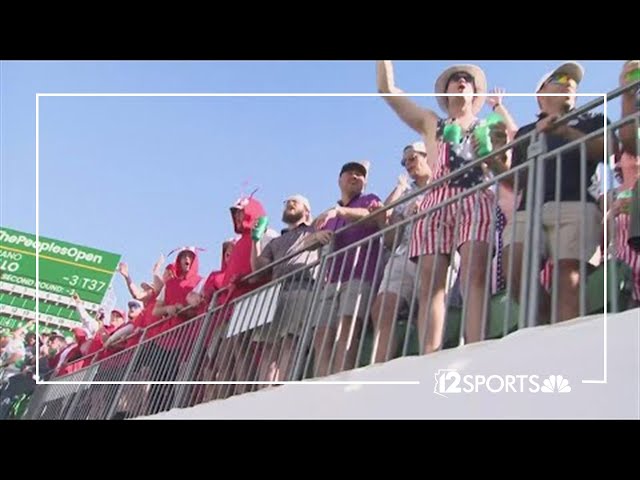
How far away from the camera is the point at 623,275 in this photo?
8.36 feet

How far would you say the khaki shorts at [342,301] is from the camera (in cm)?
321

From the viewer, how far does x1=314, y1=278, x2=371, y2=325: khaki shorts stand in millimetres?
3205

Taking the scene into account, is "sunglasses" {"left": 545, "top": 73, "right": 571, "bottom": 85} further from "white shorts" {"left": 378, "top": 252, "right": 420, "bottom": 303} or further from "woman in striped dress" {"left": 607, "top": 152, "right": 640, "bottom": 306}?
"white shorts" {"left": 378, "top": 252, "right": 420, "bottom": 303}

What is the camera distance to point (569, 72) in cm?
302

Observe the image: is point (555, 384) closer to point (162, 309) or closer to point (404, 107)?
point (404, 107)

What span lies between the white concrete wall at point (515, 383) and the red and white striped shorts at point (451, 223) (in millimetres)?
363

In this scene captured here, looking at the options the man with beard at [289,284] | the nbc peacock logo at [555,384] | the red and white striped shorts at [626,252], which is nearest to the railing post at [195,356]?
the man with beard at [289,284]

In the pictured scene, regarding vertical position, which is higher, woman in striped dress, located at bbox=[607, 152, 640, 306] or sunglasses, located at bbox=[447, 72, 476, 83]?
sunglasses, located at bbox=[447, 72, 476, 83]

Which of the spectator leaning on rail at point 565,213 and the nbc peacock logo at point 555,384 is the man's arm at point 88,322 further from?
the nbc peacock logo at point 555,384

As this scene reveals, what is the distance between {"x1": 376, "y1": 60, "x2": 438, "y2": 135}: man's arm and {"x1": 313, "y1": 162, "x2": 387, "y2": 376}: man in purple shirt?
29 cm

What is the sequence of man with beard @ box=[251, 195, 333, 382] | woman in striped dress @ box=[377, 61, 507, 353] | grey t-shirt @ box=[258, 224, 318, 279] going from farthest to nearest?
grey t-shirt @ box=[258, 224, 318, 279], man with beard @ box=[251, 195, 333, 382], woman in striped dress @ box=[377, 61, 507, 353]

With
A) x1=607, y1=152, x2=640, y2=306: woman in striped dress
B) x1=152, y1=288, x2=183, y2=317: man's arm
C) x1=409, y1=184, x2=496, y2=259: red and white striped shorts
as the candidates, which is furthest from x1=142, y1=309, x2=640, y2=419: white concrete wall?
x1=152, y1=288, x2=183, y2=317: man's arm

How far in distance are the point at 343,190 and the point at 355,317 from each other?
624 mm
